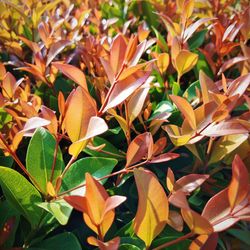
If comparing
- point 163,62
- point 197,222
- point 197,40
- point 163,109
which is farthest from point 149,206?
point 197,40

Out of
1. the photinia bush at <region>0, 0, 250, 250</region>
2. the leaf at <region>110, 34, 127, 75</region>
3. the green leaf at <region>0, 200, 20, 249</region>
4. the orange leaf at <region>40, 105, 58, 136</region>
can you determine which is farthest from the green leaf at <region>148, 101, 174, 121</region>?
the green leaf at <region>0, 200, 20, 249</region>

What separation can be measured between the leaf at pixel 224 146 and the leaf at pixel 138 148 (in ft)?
0.69

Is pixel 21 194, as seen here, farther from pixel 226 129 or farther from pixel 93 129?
pixel 226 129

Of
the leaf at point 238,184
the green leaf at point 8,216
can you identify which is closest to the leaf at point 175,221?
the leaf at point 238,184

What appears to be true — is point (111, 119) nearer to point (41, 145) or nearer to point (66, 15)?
point (41, 145)

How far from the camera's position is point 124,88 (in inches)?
33.7

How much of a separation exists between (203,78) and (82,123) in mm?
344

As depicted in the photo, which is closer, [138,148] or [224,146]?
[138,148]

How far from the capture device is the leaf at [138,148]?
2.81ft

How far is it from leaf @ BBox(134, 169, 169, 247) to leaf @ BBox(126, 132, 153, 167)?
14 cm

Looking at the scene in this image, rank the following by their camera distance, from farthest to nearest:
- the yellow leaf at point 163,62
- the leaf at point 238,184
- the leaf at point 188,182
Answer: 1. the yellow leaf at point 163,62
2. the leaf at point 188,182
3. the leaf at point 238,184

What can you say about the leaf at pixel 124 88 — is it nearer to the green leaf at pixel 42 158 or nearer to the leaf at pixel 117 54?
the leaf at pixel 117 54

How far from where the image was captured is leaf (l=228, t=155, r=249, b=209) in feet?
2.20

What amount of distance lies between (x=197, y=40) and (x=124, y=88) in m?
0.73
